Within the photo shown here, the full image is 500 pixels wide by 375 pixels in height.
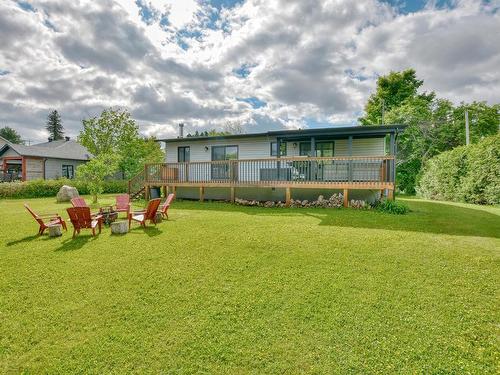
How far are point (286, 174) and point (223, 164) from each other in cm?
403

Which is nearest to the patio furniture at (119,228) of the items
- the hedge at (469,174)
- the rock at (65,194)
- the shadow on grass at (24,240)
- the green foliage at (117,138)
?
the shadow on grass at (24,240)

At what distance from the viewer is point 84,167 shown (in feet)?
50.0

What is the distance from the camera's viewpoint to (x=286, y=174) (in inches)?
490

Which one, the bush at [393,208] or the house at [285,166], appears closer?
the bush at [393,208]

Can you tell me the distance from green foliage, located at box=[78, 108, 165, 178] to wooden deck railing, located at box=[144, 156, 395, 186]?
12.1 meters

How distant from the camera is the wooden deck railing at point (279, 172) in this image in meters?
10.9

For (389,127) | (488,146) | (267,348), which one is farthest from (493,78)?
(267,348)

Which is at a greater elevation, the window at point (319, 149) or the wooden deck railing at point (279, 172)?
the window at point (319, 149)

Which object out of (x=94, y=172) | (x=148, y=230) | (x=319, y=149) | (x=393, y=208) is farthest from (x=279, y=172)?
(x=94, y=172)

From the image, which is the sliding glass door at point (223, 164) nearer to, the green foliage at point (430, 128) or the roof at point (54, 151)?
the green foliage at point (430, 128)

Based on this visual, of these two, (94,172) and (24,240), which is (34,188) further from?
(24,240)

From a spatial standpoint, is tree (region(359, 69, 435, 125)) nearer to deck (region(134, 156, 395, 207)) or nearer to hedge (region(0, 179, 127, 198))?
deck (region(134, 156, 395, 207))

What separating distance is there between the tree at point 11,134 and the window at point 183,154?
259ft

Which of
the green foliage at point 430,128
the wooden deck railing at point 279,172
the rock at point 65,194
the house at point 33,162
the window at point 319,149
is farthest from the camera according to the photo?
the green foliage at point 430,128
